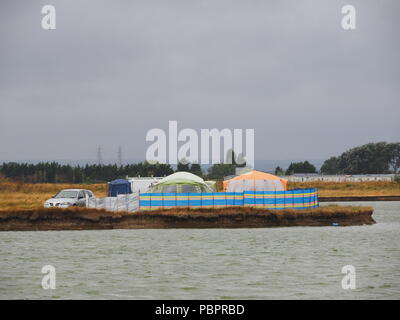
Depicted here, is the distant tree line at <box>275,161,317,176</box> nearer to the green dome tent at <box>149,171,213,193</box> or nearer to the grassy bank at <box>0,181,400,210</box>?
the grassy bank at <box>0,181,400,210</box>

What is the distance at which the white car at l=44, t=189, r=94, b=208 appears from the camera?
45.1m

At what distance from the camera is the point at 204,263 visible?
2931 centimetres

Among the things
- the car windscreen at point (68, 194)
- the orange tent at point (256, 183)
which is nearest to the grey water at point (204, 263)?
the car windscreen at point (68, 194)

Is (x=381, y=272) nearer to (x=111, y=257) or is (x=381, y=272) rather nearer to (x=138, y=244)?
(x=111, y=257)

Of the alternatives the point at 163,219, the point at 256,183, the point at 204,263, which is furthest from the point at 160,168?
the point at 204,263

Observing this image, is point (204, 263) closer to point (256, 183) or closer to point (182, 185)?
point (182, 185)

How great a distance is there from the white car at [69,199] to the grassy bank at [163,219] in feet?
5.83

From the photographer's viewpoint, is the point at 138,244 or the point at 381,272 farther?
the point at 138,244

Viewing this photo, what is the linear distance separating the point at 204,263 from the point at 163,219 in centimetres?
1482

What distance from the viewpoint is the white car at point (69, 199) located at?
45125mm

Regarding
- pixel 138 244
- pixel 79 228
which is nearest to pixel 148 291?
pixel 138 244
